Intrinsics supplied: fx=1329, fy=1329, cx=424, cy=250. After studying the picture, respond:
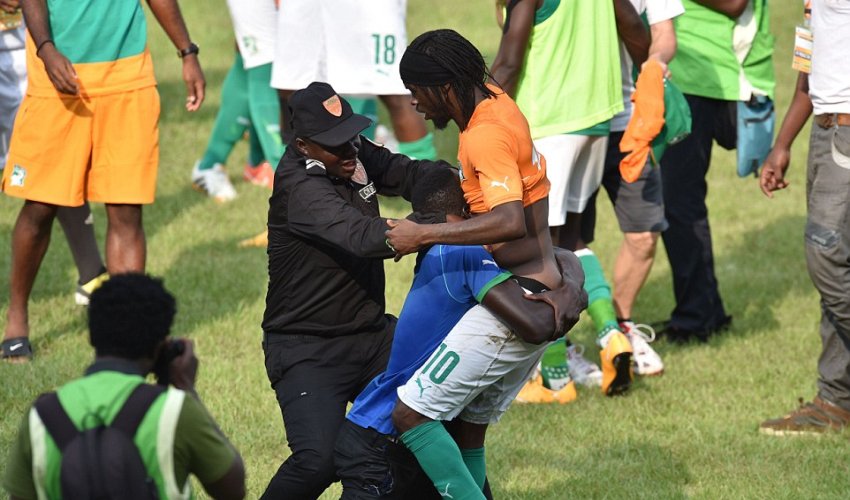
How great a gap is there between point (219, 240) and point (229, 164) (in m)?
2.20

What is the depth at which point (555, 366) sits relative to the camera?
22.0ft

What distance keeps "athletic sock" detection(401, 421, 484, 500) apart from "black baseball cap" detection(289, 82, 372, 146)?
1066mm

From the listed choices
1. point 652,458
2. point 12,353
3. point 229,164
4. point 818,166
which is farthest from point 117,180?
point 229,164

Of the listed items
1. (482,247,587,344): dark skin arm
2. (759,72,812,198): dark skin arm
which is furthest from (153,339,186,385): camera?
(759,72,812,198): dark skin arm

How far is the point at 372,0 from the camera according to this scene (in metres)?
8.88

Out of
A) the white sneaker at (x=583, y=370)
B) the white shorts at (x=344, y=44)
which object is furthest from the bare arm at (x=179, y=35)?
the white sneaker at (x=583, y=370)

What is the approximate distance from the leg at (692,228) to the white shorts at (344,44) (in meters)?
2.06

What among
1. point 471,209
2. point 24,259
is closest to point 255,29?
point 24,259

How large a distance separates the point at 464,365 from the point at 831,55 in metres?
2.46

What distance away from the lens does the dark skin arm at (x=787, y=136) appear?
6.30 m

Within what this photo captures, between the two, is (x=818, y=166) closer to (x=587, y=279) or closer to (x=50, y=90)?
(x=587, y=279)

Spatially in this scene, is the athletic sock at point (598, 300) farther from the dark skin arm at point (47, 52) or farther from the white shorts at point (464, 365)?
the dark skin arm at point (47, 52)

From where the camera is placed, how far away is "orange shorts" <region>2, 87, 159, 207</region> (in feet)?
22.3

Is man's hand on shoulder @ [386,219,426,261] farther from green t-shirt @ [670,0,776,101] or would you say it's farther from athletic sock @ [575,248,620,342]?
green t-shirt @ [670,0,776,101]
